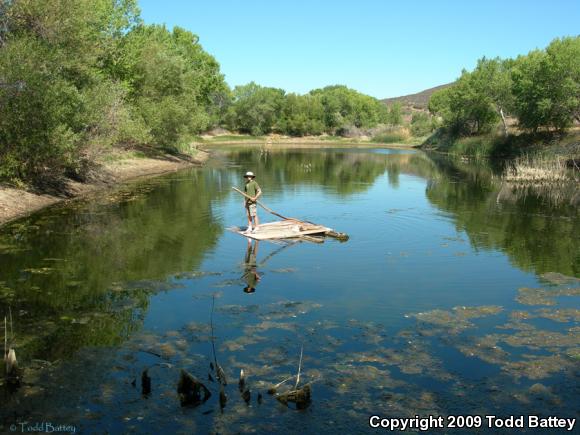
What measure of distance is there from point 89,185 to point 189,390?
2901cm

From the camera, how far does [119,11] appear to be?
44.6 meters

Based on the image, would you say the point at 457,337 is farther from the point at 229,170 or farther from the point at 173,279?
the point at 229,170

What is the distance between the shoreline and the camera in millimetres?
25728

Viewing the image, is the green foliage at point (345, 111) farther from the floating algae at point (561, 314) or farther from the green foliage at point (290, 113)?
the floating algae at point (561, 314)

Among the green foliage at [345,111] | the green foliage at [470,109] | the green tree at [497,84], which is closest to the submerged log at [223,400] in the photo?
the green tree at [497,84]

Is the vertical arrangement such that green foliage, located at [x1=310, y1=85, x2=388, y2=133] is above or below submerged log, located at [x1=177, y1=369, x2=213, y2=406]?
above

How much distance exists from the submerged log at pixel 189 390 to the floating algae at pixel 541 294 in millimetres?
9278

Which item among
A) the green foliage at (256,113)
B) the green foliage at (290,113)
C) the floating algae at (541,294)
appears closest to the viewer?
the floating algae at (541,294)

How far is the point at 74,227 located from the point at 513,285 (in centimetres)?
1732

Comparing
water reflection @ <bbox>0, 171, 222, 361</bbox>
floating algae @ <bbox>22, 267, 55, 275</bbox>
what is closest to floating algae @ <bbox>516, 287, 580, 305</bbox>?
water reflection @ <bbox>0, 171, 222, 361</bbox>

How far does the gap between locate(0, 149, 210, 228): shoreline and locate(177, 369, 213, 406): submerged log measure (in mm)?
17433

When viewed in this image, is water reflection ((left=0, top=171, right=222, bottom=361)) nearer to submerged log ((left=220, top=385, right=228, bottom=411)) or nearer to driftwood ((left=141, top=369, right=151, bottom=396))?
driftwood ((left=141, top=369, right=151, bottom=396))

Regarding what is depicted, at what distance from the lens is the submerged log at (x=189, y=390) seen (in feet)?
30.1

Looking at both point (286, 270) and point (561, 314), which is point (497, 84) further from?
point (561, 314)
